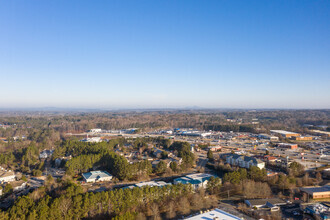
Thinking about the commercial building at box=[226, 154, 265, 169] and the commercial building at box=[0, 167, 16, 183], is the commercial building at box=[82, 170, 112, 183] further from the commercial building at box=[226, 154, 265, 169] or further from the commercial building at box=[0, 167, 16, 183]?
the commercial building at box=[226, 154, 265, 169]

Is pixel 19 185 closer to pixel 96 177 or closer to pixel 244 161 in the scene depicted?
pixel 96 177

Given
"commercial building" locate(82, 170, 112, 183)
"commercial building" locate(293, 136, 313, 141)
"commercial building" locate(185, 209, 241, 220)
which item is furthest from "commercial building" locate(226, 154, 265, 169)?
"commercial building" locate(293, 136, 313, 141)

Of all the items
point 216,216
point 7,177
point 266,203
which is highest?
point 216,216

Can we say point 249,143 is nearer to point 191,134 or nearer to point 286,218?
point 191,134

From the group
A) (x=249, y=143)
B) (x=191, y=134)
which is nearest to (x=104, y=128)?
(x=191, y=134)

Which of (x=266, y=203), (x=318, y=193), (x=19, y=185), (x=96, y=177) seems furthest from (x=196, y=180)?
(x=19, y=185)

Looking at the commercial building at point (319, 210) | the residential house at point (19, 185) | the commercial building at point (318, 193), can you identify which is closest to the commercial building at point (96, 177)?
the residential house at point (19, 185)

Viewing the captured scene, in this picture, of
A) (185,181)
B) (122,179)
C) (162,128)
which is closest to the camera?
(185,181)

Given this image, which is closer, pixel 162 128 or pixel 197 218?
pixel 197 218
